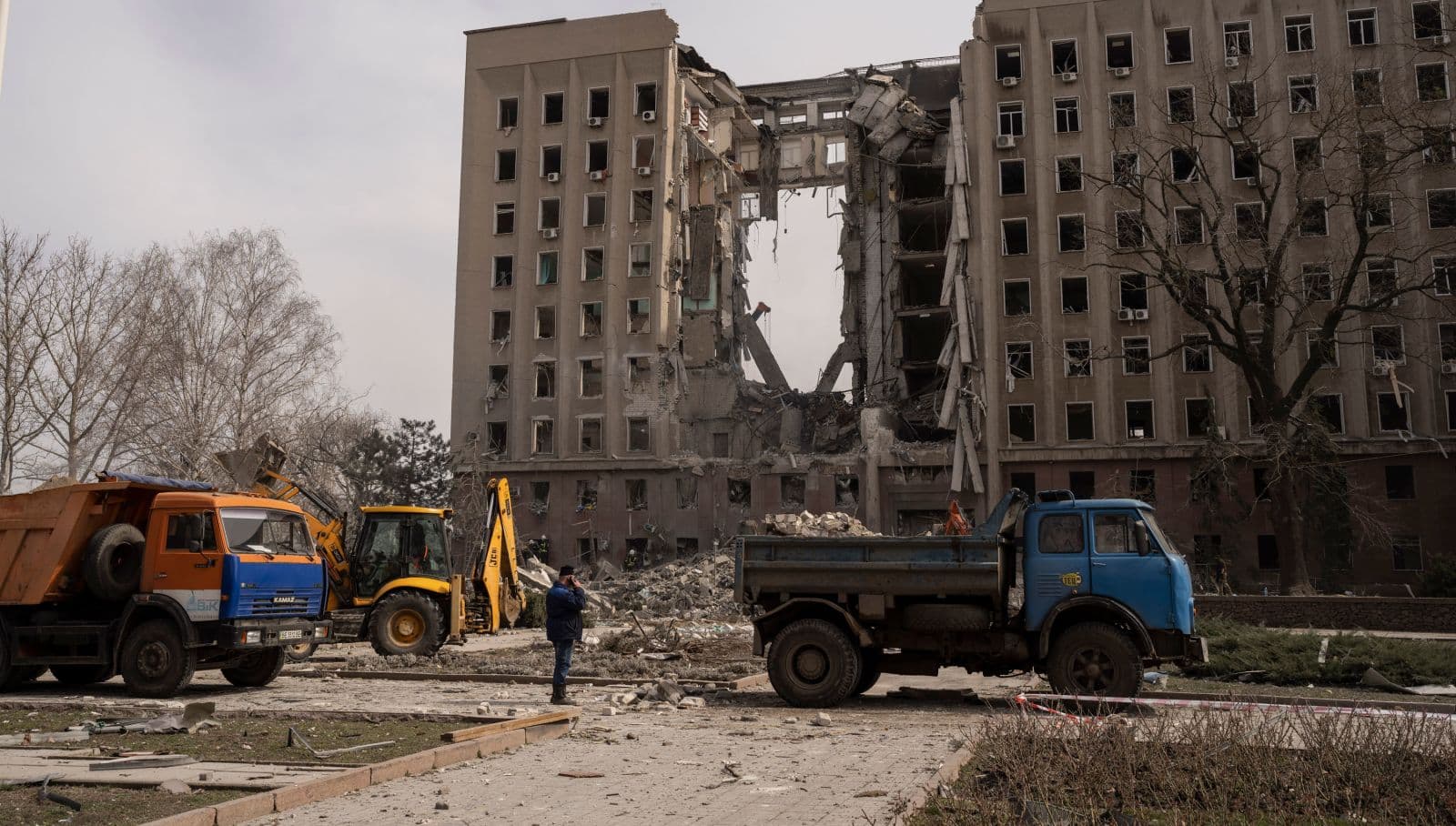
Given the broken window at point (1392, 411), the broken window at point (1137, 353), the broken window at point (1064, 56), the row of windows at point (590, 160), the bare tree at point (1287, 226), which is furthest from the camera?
the row of windows at point (590, 160)

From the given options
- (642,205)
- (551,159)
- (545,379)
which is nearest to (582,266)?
(642,205)

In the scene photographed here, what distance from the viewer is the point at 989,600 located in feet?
45.0

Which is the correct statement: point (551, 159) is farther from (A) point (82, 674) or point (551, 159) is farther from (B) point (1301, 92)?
(A) point (82, 674)

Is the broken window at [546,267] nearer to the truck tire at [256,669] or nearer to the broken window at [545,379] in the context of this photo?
the broken window at [545,379]

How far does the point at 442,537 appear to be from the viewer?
72.0 feet

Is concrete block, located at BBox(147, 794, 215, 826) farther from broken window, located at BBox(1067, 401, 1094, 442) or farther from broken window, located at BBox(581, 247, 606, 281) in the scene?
broken window, located at BBox(581, 247, 606, 281)

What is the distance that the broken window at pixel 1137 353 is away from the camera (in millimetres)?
45000

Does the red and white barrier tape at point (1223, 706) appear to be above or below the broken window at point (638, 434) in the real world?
below

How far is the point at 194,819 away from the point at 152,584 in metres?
9.74

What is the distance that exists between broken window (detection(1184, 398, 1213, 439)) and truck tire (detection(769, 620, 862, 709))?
3438 cm

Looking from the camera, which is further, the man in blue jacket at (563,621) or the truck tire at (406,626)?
the truck tire at (406,626)

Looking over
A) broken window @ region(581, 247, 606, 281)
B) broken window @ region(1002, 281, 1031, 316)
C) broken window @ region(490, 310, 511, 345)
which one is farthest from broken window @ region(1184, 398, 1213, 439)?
broken window @ region(490, 310, 511, 345)

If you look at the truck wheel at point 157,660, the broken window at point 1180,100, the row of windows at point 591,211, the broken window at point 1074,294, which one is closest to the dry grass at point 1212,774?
the truck wheel at point 157,660

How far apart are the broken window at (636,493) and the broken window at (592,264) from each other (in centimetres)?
985
